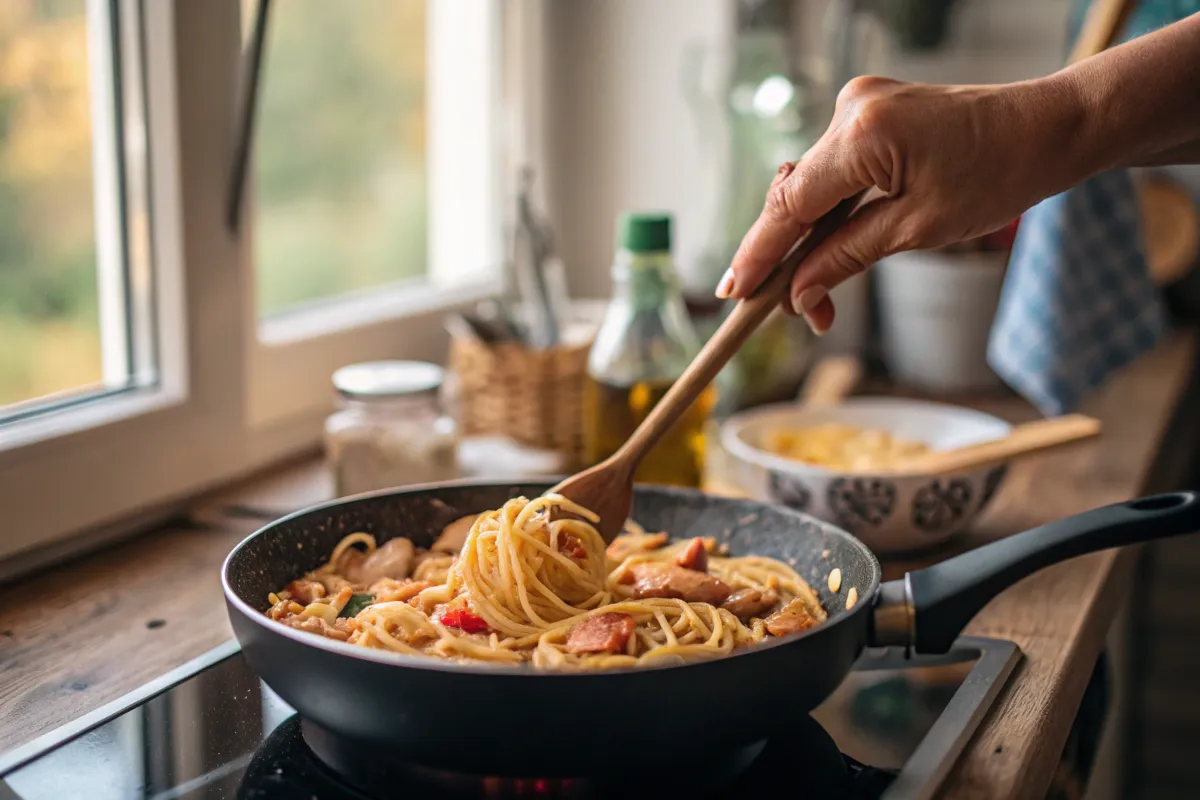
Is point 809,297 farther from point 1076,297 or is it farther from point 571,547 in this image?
point 1076,297

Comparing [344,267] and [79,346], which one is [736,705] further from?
[344,267]

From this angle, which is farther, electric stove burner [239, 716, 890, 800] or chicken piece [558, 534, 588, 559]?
chicken piece [558, 534, 588, 559]

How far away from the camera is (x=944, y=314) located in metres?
1.97

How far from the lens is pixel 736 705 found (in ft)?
2.20

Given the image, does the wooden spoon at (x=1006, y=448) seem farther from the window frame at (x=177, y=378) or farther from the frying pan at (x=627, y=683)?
the window frame at (x=177, y=378)

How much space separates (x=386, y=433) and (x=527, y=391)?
0.28m

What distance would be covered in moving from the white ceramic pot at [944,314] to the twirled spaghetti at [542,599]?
1099 mm

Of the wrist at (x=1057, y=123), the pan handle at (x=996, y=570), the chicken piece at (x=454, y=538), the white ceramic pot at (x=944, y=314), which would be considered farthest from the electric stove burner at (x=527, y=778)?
the white ceramic pot at (x=944, y=314)

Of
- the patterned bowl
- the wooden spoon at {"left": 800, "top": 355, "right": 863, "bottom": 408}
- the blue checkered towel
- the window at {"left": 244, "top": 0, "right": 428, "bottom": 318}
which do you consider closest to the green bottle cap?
the patterned bowl

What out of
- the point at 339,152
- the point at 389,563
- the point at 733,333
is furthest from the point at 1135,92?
the point at 339,152

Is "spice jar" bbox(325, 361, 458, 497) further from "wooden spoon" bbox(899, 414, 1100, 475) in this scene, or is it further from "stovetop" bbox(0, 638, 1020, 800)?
"wooden spoon" bbox(899, 414, 1100, 475)

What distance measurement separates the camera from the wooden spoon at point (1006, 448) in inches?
46.3

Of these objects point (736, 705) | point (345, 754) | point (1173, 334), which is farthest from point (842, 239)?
point (1173, 334)

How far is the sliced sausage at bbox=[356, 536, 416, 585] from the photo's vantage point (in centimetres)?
93
